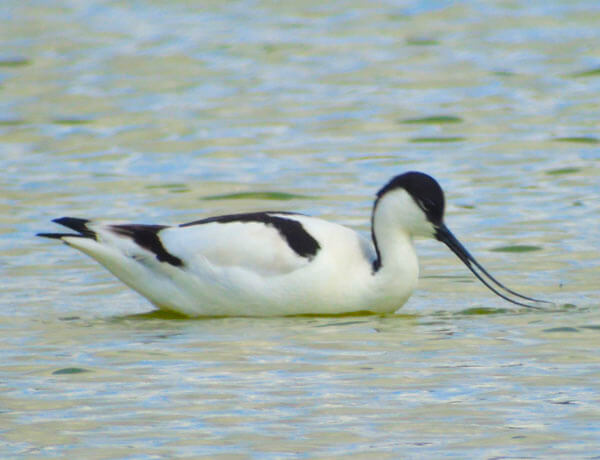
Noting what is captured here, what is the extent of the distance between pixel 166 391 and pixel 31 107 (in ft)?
32.0

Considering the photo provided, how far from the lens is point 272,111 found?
16594mm

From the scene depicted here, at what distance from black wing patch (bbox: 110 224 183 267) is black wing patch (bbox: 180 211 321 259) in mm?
374

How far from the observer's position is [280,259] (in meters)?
9.69

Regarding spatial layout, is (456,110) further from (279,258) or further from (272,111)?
(279,258)

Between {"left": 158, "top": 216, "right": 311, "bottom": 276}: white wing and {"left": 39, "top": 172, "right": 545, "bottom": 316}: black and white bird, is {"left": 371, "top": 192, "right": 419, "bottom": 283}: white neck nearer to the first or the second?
{"left": 39, "top": 172, "right": 545, "bottom": 316}: black and white bird

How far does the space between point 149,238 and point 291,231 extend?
0.92 metres

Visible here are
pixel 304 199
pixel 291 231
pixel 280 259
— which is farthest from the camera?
pixel 304 199

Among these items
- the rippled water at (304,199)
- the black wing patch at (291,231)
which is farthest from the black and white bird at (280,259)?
the rippled water at (304,199)

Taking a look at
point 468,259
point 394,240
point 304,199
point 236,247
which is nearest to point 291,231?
point 236,247

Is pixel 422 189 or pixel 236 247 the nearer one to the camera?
pixel 236 247

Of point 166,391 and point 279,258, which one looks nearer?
point 166,391

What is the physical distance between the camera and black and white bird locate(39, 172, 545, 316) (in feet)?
31.8

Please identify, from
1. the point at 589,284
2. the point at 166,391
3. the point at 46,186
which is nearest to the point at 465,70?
the point at 46,186

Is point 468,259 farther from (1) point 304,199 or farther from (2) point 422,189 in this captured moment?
(1) point 304,199
